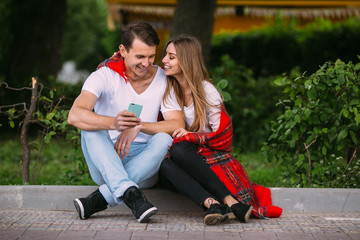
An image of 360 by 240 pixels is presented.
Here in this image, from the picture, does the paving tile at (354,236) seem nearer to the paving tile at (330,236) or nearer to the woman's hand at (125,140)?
the paving tile at (330,236)

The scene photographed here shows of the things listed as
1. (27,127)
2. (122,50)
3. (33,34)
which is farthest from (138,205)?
(33,34)

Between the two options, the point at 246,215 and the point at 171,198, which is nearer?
the point at 246,215

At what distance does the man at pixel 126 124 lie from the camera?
4.11m

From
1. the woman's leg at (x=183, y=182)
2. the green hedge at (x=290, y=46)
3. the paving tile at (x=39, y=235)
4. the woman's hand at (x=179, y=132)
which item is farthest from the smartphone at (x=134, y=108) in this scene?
the green hedge at (x=290, y=46)

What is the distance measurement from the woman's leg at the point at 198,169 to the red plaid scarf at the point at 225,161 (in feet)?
0.36

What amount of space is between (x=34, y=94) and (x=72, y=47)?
31.3m

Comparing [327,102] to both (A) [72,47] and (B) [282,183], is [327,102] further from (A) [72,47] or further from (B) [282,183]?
(A) [72,47]

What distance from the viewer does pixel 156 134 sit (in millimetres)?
4344

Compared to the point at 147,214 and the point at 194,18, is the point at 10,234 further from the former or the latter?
the point at 194,18

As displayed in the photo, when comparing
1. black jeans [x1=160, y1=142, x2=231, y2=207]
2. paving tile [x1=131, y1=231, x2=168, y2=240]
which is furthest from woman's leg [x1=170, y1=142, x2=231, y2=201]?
paving tile [x1=131, y1=231, x2=168, y2=240]

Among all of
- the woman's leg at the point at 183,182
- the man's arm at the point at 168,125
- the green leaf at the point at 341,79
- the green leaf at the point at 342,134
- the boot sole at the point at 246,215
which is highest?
the green leaf at the point at 341,79

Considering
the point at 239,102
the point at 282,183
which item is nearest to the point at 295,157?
the point at 282,183

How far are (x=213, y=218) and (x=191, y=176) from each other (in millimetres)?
409

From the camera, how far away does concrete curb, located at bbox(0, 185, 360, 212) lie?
179 inches
